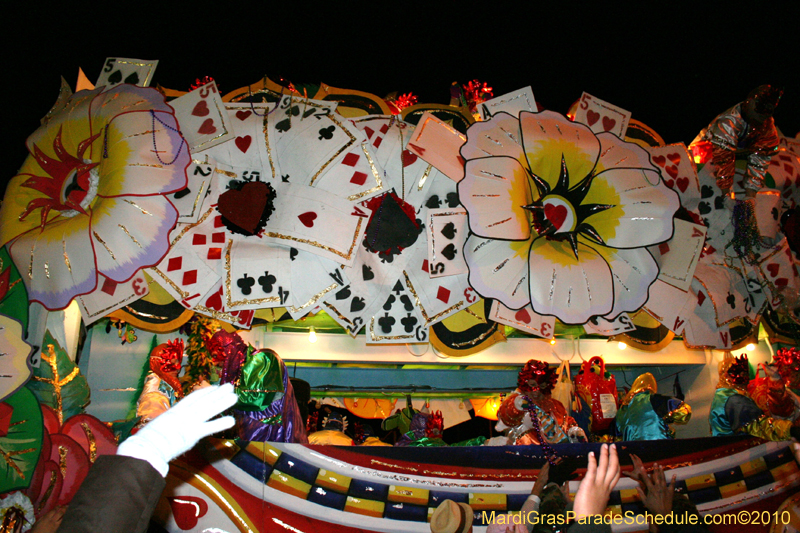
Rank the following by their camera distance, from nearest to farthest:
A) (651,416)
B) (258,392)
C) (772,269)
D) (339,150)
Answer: (258,392) → (339,150) → (651,416) → (772,269)

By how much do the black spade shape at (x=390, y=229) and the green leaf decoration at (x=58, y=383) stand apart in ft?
5.17

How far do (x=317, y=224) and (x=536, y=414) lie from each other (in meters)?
1.65

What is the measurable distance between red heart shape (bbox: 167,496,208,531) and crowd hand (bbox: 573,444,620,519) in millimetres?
1371

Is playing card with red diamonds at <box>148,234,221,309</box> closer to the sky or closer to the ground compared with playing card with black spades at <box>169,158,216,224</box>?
closer to the ground

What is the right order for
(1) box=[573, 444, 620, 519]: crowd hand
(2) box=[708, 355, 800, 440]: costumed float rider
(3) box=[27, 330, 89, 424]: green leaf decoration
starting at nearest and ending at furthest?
(1) box=[573, 444, 620, 519]: crowd hand, (3) box=[27, 330, 89, 424]: green leaf decoration, (2) box=[708, 355, 800, 440]: costumed float rider

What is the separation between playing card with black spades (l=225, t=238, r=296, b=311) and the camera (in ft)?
8.66

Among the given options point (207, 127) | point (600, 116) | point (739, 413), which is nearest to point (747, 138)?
point (600, 116)

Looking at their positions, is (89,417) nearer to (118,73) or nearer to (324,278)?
(324,278)

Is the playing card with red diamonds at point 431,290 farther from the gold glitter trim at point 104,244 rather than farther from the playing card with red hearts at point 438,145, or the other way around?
the gold glitter trim at point 104,244

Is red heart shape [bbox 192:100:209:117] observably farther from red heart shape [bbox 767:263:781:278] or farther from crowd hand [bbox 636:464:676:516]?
red heart shape [bbox 767:263:781:278]

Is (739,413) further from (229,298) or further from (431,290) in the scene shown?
(229,298)

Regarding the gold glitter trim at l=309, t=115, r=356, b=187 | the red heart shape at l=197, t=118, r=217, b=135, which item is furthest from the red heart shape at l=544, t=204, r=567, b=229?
the red heart shape at l=197, t=118, r=217, b=135

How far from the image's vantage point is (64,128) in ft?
8.59

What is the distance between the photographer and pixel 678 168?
3348 mm
